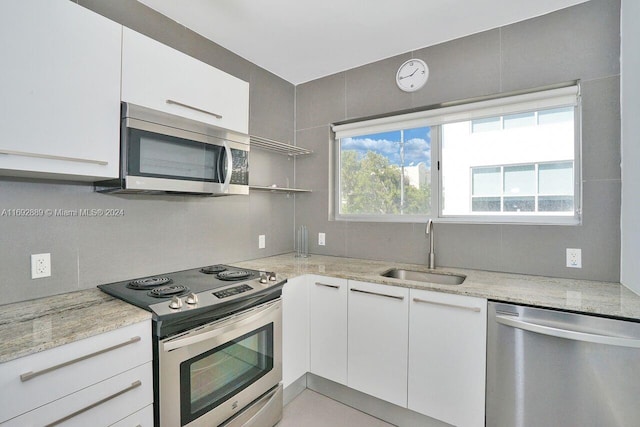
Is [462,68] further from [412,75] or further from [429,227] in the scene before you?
[429,227]

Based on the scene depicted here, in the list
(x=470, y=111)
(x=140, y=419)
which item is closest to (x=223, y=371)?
(x=140, y=419)

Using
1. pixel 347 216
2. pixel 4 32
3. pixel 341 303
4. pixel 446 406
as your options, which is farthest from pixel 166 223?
pixel 446 406

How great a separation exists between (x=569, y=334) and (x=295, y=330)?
1.46 meters

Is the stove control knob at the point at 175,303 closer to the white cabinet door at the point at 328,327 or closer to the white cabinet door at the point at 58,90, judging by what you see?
the white cabinet door at the point at 58,90

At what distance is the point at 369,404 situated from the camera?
6.42 ft

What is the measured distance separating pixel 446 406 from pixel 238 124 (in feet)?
6.72

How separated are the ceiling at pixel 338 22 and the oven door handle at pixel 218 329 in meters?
1.80

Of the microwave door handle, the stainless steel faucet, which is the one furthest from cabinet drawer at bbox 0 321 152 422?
the stainless steel faucet

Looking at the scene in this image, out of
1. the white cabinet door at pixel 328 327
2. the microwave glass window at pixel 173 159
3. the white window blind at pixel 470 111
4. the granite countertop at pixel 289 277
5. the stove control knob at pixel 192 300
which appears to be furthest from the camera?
the white cabinet door at pixel 328 327

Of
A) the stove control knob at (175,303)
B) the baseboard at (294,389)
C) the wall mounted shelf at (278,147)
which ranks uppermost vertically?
the wall mounted shelf at (278,147)

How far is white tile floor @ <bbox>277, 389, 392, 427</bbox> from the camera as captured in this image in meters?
1.86

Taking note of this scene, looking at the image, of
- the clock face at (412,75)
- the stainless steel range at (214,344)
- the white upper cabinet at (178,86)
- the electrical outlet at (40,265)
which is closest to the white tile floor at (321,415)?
the stainless steel range at (214,344)

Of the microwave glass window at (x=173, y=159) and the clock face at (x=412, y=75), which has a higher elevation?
the clock face at (x=412, y=75)

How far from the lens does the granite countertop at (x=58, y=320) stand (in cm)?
94
